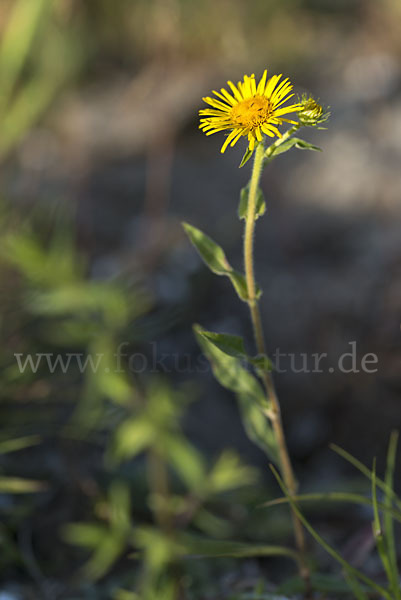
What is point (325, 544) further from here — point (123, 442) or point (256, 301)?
point (123, 442)

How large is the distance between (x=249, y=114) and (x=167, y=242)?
5.84ft

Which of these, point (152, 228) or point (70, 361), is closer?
point (70, 361)

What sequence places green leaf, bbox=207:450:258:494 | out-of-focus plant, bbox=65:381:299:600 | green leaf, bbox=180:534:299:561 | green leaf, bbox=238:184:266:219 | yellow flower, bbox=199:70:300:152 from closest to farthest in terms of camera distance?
yellow flower, bbox=199:70:300:152 → green leaf, bbox=238:184:266:219 → green leaf, bbox=180:534:299:561 → out-of-focus plant, bbox=65:381:299:600 → green leaf, bbox=207:450:258:494

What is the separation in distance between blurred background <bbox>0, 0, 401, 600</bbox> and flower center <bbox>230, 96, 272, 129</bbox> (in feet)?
2.32

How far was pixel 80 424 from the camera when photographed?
4.33 feet

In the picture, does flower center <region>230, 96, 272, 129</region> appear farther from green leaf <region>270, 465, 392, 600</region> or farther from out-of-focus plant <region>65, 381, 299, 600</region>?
out-of-focus plant <region>65, 381, 299, 600</region>

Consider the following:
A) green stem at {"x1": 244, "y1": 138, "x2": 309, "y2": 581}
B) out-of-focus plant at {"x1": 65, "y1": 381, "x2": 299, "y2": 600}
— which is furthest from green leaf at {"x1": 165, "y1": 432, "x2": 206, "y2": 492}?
green stem at {"x1": 244, "y1": 138, "x2": 309, "y2": 581}

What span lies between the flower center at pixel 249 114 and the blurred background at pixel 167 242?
0.71 metres

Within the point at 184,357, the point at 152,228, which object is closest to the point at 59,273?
the point at 184,357

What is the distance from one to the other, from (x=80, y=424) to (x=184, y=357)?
0.71 metres

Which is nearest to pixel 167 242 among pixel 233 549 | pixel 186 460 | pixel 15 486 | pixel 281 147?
pixel 186 460

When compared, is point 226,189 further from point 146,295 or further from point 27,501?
point 27,501

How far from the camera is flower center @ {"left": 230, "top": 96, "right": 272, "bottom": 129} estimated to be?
62 cm

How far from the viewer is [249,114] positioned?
620 millimetres
